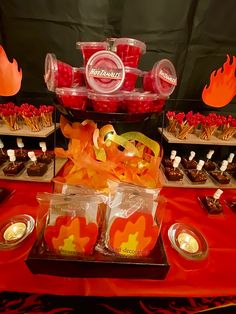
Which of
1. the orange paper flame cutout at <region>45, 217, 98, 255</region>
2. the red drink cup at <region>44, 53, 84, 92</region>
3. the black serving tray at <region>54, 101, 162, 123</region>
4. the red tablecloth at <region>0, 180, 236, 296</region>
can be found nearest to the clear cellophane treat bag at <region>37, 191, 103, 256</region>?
the orange paper flame cutout at <region>45, 217, 98, 255</region>

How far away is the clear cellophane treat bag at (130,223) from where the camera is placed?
0.73m

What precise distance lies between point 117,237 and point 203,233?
55 cm

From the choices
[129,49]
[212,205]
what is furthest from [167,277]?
[129,49]

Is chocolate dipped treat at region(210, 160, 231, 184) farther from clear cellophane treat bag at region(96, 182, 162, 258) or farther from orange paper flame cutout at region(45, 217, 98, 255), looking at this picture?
orange paper flame cutout at region(45, 217, 98, 255)

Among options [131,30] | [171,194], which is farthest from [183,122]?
[131,30]

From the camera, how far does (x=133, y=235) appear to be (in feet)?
2.40

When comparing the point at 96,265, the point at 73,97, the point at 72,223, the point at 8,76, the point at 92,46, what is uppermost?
the point at 92,46

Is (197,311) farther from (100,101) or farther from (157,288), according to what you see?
(100,101)

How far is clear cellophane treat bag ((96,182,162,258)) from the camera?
73 centimetres

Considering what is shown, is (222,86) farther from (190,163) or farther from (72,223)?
(72,223)

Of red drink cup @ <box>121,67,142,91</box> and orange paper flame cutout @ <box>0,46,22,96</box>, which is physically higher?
red drink cup @ <box>121,67,142,91</box>

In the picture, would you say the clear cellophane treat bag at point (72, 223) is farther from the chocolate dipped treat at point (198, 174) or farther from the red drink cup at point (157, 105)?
the chocolate dipped treat at point (198, 174)

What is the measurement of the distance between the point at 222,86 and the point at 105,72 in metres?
0.97

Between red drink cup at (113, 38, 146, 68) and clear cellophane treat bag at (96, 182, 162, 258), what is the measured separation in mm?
451
